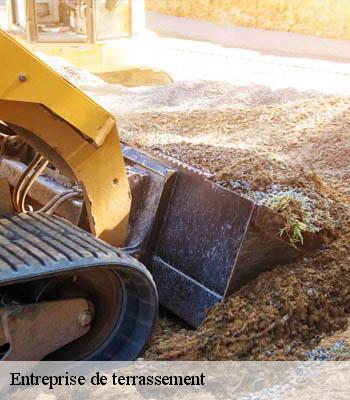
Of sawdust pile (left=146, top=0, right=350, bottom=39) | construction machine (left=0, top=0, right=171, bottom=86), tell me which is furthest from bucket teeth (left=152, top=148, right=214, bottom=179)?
sawdust pile (left=146, top=0, right=350, bottom=39)

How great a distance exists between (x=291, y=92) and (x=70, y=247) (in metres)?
5.38

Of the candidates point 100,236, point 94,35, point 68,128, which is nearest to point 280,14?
point 94,35

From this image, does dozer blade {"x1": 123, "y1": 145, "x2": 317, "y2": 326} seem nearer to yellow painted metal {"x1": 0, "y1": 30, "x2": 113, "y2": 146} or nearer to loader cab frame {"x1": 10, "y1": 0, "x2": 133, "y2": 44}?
yellow painted metal {"x1": 0, "y1": 30, "x2": 113, "y2": 146}

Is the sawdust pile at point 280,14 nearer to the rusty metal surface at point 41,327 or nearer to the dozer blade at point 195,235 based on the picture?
the dozer blade at point 195,235

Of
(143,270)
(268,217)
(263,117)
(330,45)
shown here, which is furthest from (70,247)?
(330,45)

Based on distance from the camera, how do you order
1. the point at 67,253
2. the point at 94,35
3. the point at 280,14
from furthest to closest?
the point at 280,14
the point at 94,35
the point at 67,253

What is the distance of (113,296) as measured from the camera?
3.43 meters

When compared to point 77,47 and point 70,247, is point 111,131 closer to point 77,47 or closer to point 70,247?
point 70,247

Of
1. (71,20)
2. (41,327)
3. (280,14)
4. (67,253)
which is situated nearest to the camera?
(67,253)

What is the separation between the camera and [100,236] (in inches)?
146

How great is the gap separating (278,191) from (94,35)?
6518mm

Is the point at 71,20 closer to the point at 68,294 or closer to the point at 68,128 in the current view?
the point at 68,128

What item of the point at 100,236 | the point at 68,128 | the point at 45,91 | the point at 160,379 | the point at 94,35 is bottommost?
the point at 160,379

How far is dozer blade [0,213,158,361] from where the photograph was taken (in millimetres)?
3000
